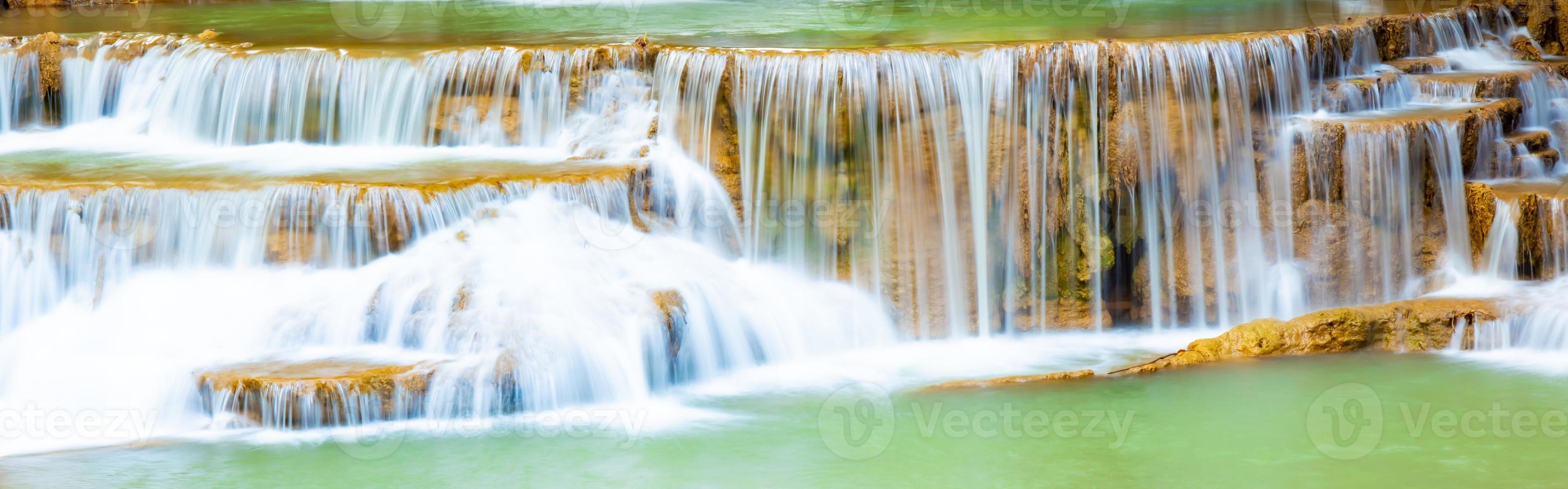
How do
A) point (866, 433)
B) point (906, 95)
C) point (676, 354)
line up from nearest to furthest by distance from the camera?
point (866, 433), point (676, 354), point (906, 95)

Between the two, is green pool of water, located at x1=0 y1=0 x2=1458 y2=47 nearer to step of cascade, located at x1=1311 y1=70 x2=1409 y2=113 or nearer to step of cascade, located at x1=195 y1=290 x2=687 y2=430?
step of cascade, located at x1=1311 y1=70 x2=1409 y2=113

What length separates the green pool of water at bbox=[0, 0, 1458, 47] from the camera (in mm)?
12023

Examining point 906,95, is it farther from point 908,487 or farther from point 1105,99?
point 908,487

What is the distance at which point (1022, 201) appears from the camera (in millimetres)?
10203

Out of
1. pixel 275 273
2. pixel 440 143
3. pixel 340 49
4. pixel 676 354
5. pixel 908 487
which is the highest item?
pixel 340 49

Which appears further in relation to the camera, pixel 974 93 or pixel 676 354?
pixel 974 93

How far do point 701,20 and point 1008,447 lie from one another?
6.36 meters

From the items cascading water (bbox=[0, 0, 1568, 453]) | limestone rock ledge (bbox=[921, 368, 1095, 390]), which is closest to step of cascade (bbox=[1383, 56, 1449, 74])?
cascading water (bbox=[0, 0, 1568, 453])

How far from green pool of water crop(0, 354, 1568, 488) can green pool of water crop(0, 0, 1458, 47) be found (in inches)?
130

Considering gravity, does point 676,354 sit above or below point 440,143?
below

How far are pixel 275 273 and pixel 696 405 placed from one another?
2.62 metres

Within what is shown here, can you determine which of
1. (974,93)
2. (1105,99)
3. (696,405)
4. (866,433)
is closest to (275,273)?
(696,405)

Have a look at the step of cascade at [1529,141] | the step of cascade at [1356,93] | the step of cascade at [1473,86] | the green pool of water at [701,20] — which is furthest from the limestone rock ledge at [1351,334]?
the green pool of water at [701,20]

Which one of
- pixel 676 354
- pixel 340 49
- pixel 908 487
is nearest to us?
pixel 908 487
